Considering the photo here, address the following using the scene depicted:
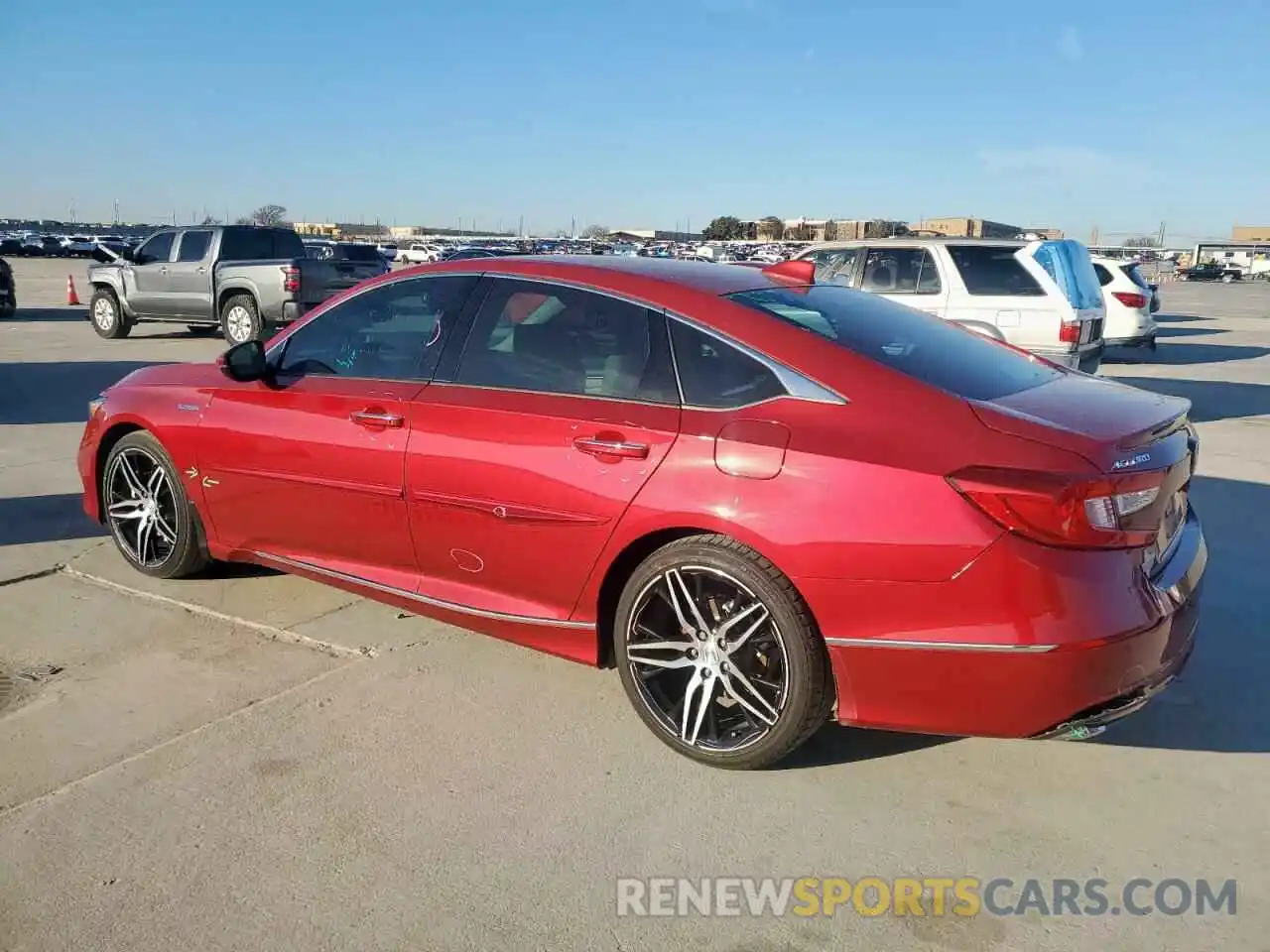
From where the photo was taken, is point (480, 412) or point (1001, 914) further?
point (480, 412)

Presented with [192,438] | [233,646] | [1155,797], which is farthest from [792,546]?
[192,438]

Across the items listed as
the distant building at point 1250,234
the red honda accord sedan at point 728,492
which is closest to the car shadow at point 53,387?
the red honda accord sedan at point 728,492

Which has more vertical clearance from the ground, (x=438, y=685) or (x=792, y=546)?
(x=792, y=546)

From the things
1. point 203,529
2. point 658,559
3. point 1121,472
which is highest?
point 1121,472

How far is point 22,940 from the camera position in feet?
8.02

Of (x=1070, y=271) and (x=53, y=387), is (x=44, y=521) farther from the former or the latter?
(x=1070, y=271)

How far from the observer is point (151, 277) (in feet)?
52.2

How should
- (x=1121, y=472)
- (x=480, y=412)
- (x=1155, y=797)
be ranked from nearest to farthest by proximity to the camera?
(x=1121, y=472), (x=1155, y=797), (x=480, y=412)

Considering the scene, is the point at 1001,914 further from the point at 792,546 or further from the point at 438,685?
the point at 438,685

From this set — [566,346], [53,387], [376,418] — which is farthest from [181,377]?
[53,387]

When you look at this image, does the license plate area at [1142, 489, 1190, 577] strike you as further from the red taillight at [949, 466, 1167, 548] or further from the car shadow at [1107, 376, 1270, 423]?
the car shadow at [1107, 376, 1270, 423]

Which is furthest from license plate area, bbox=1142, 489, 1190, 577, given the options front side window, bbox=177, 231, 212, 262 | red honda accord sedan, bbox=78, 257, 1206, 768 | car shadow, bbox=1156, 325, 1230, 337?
car shadow, bbox=1156, 325, 1230, 337

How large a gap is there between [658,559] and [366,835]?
3.87 ft

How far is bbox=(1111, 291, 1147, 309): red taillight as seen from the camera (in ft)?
48.1
